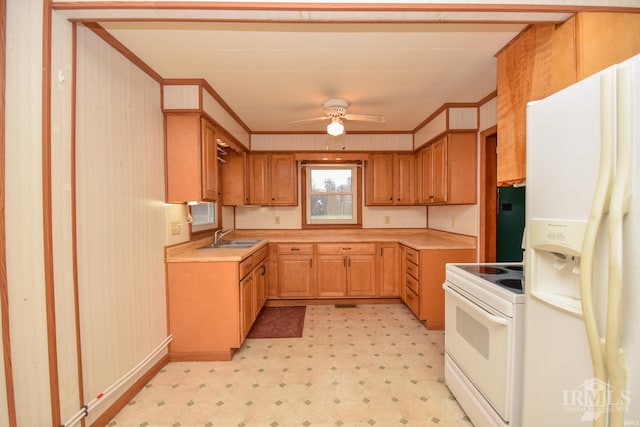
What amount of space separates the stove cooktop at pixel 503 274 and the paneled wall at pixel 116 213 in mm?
2292

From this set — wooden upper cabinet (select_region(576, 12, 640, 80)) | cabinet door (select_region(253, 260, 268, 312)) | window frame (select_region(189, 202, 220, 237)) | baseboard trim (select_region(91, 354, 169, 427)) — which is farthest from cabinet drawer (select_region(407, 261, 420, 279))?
baseboard trim (select_region(91, 354, 169, 427))

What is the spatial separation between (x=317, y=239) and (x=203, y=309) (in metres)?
1.72

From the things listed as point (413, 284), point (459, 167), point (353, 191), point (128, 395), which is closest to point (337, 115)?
point (459, 167)

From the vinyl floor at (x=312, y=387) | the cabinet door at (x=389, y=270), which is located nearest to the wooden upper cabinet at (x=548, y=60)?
the vinyl floor at (x=312, y=387)

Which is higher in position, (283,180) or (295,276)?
(283,180)

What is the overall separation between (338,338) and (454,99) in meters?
2.72

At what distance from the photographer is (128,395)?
185cm

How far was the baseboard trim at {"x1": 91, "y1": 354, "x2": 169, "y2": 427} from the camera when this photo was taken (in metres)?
1.65

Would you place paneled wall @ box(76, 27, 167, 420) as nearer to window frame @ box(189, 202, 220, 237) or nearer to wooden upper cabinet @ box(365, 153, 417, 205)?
window frame @ box(189, 202, 220, 237)

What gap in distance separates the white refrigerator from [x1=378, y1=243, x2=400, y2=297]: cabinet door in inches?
95.8

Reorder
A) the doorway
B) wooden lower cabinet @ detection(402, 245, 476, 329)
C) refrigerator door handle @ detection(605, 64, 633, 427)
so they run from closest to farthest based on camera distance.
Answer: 1. refrigerator door handle @ detection(605, 64, 633, 427)
2. the doorway
3. wooden lower cabinet @ detection(402, 245, 476, 329)

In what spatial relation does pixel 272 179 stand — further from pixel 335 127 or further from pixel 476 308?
pixel 476 308

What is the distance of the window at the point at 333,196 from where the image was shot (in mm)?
4234

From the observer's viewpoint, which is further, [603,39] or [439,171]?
[439,171]
